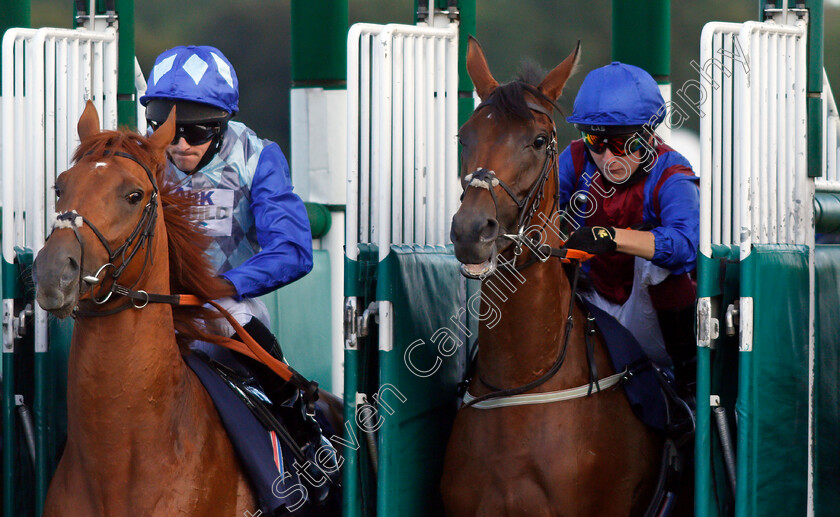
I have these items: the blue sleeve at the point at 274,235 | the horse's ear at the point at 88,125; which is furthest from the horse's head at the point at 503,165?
the horse's ear at the point at 88,125

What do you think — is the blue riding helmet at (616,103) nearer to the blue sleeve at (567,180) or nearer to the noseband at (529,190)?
the blue sleeve at (567,180)

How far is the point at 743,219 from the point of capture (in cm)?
336

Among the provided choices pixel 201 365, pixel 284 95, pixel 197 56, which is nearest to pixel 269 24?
pixel 284 95

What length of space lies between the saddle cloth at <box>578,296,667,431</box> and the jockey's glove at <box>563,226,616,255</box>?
24 centimetres

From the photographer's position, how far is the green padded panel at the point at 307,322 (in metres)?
5.67

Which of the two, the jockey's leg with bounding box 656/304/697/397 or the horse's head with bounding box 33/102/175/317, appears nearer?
the horse's head with bounding box 33/102/175/317

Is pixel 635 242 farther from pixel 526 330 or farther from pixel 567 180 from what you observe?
pixel 567 180

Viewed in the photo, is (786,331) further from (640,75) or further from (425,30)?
(425,30)

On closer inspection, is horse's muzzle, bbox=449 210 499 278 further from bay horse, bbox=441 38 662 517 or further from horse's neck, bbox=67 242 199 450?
horse's neck, bbox=67 242 199 450

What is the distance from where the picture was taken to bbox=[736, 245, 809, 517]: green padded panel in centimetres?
333

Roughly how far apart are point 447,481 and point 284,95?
6853mm

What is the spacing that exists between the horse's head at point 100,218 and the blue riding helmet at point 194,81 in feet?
1.58

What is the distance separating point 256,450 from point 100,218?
86 centimetres

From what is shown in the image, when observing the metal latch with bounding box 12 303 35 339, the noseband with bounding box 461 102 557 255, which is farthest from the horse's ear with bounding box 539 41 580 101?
the metal latch with bounding box 12 303 35 339
